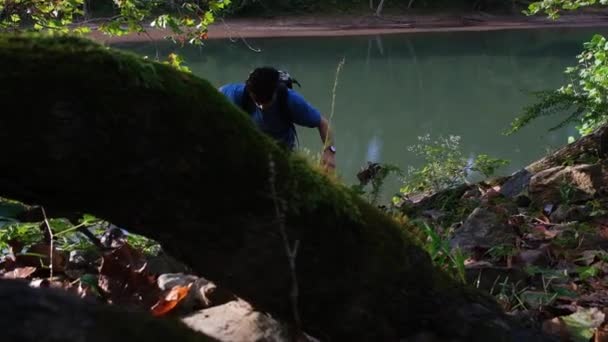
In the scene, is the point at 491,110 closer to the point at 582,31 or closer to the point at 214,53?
the point at 214,53

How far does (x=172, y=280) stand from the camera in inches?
89.9

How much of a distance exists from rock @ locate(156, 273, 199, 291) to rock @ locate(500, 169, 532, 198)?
109 inches

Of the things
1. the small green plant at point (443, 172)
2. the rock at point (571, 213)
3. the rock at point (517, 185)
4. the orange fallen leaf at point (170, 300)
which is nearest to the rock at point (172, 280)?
the orange fallen leaf at point (170, 300)

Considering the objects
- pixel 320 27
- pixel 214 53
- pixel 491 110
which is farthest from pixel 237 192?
pixel 320 27

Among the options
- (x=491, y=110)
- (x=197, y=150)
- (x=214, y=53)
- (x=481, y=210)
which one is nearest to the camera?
(x=197, y=150)

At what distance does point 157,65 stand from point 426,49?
2858cm

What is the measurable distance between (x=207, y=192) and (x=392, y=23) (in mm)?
34069

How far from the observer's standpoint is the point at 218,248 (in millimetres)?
1531

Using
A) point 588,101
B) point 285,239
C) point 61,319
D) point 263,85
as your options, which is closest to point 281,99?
point 263,85

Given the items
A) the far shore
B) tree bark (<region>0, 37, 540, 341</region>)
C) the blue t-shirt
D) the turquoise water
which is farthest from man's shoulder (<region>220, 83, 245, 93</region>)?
the far shore

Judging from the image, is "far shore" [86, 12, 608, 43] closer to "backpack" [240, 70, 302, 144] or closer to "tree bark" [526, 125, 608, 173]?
"tree bark" [526, 125, 608, 173]

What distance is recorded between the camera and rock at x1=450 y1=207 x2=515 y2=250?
3156 mm

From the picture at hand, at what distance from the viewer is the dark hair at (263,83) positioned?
142 inches

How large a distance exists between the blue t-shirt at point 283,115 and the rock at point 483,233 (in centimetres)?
100
